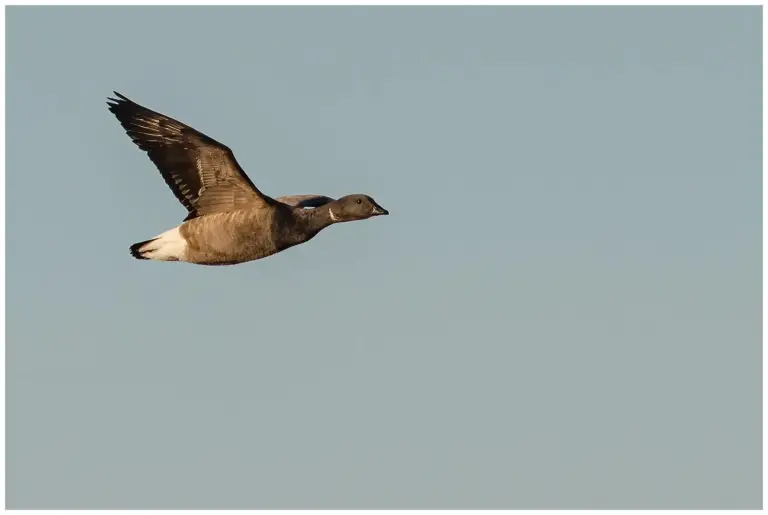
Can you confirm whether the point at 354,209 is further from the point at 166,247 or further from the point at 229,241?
the point at 166,247

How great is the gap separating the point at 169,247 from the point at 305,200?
8.78 ft

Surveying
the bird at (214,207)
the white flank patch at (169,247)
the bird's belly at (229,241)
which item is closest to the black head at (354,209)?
the bird at (214,207)

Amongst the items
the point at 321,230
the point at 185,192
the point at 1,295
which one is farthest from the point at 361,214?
the point at 1,295

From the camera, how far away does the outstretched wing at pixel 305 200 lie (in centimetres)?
3188

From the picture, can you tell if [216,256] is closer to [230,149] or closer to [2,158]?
[230,149]

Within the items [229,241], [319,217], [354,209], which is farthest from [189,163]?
[354,209]

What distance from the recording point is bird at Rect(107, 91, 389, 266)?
3008 centimetres

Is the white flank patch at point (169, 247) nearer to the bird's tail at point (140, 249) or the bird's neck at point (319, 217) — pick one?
the bird's tail at point (140, 249)

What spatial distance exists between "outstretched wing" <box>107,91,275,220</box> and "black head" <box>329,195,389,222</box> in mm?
954

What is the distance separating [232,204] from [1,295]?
5.10 metres

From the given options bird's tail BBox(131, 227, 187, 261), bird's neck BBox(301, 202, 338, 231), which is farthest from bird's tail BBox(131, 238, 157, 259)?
bird's neck BBox(301, 202, 338, 231)

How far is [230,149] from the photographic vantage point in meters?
29.7

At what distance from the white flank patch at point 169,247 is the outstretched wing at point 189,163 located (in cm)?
39

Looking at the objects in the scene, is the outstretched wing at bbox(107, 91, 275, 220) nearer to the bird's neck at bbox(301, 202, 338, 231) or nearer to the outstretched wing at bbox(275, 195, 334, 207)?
the bird's neck at bbox(301, 202, 338, 231)
